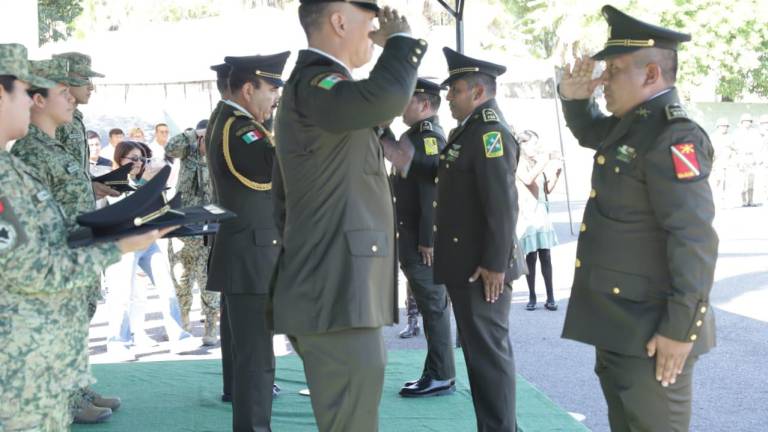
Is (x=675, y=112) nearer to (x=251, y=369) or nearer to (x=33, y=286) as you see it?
(x=33, y=286)

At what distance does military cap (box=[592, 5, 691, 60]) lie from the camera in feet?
9.77

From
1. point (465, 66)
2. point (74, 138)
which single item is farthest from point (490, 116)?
point (74, 138)

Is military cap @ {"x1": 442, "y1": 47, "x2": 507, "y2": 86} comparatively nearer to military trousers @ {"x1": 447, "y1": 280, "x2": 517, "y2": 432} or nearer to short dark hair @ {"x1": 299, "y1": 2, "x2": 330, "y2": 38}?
military trousers @ {"x1": 447, "y1": 280, "x2": 517, "y2": 432}

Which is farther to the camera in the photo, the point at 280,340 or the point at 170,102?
the point at 170,102

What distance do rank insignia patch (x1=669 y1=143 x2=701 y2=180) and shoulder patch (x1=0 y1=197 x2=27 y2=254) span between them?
2.02m

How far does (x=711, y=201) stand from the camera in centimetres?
282

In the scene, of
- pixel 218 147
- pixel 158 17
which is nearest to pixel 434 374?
pixel 218 147

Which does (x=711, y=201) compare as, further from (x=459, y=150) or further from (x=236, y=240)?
(x=236, y=240)

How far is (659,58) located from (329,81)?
117cm

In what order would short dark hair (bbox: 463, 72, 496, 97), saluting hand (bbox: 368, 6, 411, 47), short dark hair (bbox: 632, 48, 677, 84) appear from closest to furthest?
saluting hand (bbox: 368, 6, 411, 47) < short dark hair (bbox: 632, 48, 677, 84) < short dark hair (bbox: 463, 72, 496, 97)

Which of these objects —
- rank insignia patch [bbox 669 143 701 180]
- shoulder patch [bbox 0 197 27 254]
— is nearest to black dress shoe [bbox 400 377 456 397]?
rank insignia patch [bbox 669 143 701 180]

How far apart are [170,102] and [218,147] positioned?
30.5ft

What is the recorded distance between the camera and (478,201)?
4.53 metres

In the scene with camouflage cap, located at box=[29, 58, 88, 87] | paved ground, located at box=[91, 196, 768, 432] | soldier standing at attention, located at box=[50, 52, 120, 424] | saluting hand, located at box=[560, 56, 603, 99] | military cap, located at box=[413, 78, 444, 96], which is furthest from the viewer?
military cap, located at box=[413, 78, 444, 96]
